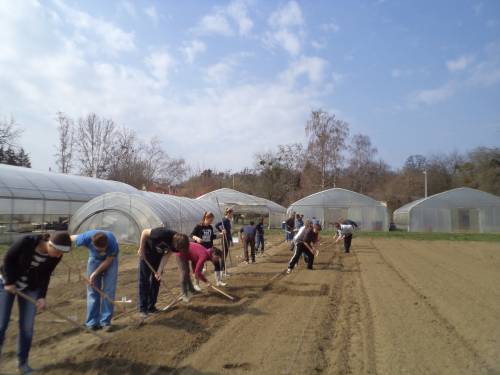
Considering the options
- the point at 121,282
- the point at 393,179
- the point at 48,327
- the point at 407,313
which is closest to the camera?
the point at 48,327

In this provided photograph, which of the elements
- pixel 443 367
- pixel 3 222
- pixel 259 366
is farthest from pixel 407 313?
pixel 3 222

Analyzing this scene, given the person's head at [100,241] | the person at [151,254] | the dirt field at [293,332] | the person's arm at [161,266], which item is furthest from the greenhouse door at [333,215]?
the person's head at [100,241]

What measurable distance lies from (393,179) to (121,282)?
50321 millimetres

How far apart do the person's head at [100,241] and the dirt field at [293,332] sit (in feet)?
3.82

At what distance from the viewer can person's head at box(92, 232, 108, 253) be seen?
18.2ft

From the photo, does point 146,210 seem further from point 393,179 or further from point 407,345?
point 393,179

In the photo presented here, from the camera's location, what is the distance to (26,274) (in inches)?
171

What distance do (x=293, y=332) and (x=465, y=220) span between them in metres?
30.1

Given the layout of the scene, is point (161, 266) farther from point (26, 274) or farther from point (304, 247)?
point (304, 247)

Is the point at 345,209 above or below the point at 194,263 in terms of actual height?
above

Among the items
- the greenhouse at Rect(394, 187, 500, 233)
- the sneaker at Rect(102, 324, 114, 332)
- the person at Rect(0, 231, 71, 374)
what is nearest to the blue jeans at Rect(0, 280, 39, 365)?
the person at Rect(0, 231, 71, 374)

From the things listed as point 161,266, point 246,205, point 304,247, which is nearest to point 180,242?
point 161,266

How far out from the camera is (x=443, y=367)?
458 centimetres

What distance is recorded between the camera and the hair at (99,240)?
5543 mm
